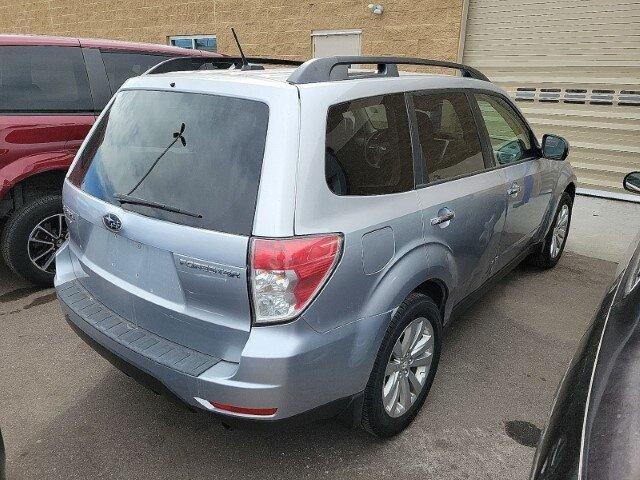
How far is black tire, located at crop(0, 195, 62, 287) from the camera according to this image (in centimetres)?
376

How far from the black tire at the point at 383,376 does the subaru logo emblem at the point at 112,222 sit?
1.22 meters

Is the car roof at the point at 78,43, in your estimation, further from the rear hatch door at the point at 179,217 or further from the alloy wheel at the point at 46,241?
the rear hatch door at the point at 179,217

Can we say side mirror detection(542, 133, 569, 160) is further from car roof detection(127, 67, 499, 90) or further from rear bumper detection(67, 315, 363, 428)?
rear bumper detection(67, 315, 363, 428)

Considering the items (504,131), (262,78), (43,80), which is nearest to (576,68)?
(504,131)

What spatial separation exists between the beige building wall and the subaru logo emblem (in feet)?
22.4

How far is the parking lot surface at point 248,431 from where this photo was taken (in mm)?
2256

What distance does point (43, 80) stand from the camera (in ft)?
12.6

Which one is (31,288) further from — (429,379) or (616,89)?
(616,89)

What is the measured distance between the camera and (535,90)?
734 cm

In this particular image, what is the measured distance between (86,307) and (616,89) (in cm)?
711

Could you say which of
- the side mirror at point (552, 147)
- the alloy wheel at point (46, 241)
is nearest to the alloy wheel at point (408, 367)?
the side mirror at point (552, 147)

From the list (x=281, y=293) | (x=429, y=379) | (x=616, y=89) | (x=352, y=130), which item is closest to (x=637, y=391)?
(x=281, y=293)

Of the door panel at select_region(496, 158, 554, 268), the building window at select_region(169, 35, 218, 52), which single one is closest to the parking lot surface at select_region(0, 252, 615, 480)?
the door panel at select_region(496, 158, 554, 268)

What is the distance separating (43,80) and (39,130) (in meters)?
0.43
